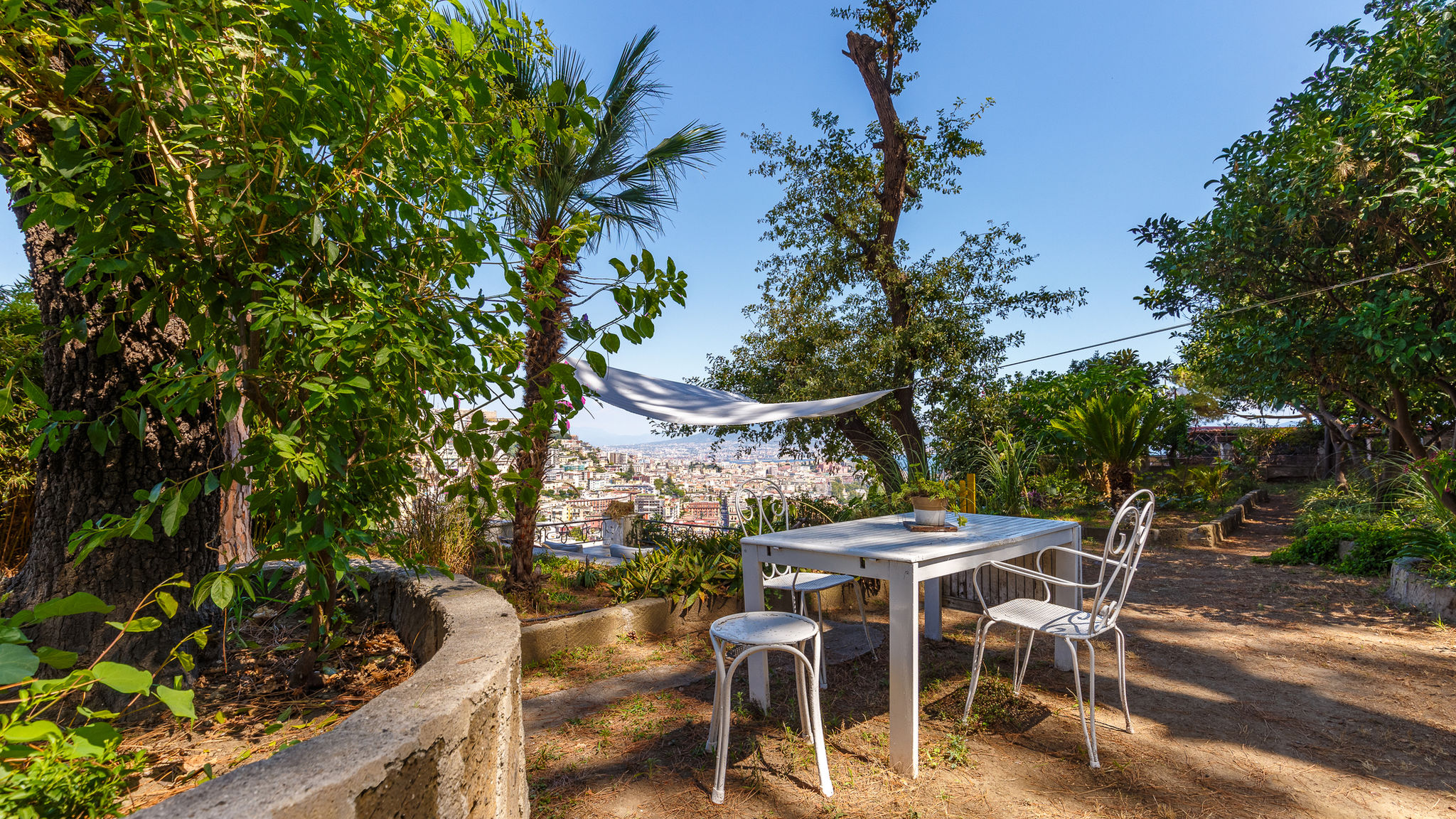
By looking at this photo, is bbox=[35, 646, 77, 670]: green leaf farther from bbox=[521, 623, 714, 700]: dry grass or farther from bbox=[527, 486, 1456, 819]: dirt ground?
bbox=[521, 623, 714, 700]: dry grass

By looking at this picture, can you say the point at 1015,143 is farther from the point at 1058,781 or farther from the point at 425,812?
the point at 425,812

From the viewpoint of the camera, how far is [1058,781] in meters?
2.03

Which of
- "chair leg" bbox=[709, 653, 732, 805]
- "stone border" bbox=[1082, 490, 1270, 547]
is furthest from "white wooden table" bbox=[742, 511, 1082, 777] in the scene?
"stone border" bbox=[1082, 490, 1270, 547]

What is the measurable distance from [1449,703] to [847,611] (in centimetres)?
267

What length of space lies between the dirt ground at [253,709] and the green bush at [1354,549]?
6.06 m

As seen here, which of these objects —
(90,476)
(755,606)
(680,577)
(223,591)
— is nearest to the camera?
(223,591)

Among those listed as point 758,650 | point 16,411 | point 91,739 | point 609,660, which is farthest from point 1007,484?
point 16,411

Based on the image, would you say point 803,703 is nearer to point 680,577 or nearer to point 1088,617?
point 1088,617

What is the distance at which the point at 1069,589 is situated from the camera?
3.05 metres

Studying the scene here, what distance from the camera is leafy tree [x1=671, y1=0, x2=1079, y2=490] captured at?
712 cm

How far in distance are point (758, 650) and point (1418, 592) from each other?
418 cm

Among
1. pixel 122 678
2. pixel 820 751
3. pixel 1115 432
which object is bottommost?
pixel 820 751

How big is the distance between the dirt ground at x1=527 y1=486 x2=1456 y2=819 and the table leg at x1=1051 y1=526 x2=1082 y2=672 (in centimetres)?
8

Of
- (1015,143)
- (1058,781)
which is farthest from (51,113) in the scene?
(1015,143)
